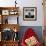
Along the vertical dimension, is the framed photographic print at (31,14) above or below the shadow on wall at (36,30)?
above

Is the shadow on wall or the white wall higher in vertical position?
the white wall

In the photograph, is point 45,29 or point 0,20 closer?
point 45,29

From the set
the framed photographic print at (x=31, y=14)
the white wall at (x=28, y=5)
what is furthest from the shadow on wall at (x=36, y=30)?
the framed photographic print at (x=31, y=14)

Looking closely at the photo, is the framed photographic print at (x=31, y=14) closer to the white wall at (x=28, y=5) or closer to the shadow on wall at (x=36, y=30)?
the white wall at (x=28, y=5)

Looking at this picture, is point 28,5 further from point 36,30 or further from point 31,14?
point 36,30

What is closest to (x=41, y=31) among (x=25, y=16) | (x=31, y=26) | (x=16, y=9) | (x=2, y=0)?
(x=31, y=26)

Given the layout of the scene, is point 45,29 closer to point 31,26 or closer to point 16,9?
point 31,26

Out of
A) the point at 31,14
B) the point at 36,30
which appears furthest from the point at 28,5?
the point at 36,30

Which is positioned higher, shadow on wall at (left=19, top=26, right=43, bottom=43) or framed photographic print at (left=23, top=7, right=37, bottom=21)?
framed photographic print at (left=23, top=7, right=37, bottom=21)

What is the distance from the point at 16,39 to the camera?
5.84m

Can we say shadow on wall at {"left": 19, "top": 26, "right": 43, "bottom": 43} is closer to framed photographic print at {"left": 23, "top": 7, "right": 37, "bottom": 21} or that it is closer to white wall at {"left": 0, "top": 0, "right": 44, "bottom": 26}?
white wall at {"left": 0, "top": 0, "right": 44, "bottom": 26}

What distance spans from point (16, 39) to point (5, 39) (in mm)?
405

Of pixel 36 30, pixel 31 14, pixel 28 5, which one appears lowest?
pixel 36 30

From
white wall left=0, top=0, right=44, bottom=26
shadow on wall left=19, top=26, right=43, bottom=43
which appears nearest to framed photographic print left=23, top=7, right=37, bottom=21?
white wall left=0, top=0, right=44, bottom=26
